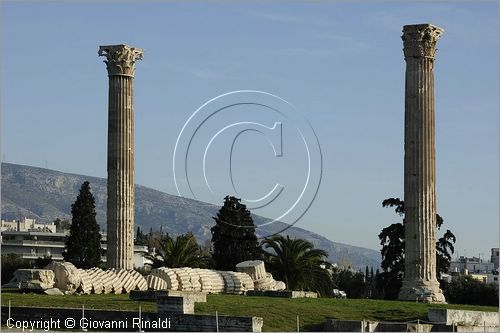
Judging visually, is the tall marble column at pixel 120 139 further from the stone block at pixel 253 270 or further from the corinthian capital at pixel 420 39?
the corinthian capital at pixel 420 39

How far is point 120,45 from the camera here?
5641cm

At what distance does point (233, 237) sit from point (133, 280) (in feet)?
97.3

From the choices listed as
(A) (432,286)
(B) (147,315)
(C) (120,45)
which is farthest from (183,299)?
(C) (120,45)

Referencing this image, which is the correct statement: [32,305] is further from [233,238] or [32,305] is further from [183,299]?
[233,238]

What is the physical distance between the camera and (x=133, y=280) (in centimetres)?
5178

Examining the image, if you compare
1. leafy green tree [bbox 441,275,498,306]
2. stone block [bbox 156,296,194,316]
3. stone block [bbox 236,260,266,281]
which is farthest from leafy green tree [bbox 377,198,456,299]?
stone block [bbox 156,296,194,316]

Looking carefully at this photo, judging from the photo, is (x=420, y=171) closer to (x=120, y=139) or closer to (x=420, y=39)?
(x=420, y=39)

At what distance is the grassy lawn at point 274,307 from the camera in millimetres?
42219

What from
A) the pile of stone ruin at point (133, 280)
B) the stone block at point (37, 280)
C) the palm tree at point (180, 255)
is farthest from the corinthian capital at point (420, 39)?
the palm tree at point (180, 255)

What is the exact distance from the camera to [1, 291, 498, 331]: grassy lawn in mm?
42219

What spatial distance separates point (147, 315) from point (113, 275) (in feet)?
40.4

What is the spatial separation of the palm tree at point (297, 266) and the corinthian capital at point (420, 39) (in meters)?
18.1

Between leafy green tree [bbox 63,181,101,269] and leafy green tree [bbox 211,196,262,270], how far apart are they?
1034 centimetres

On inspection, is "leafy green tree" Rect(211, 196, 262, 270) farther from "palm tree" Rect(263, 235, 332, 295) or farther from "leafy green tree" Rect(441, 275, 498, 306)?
"leafy green tree" Rect(441, 275, 498, 306)
